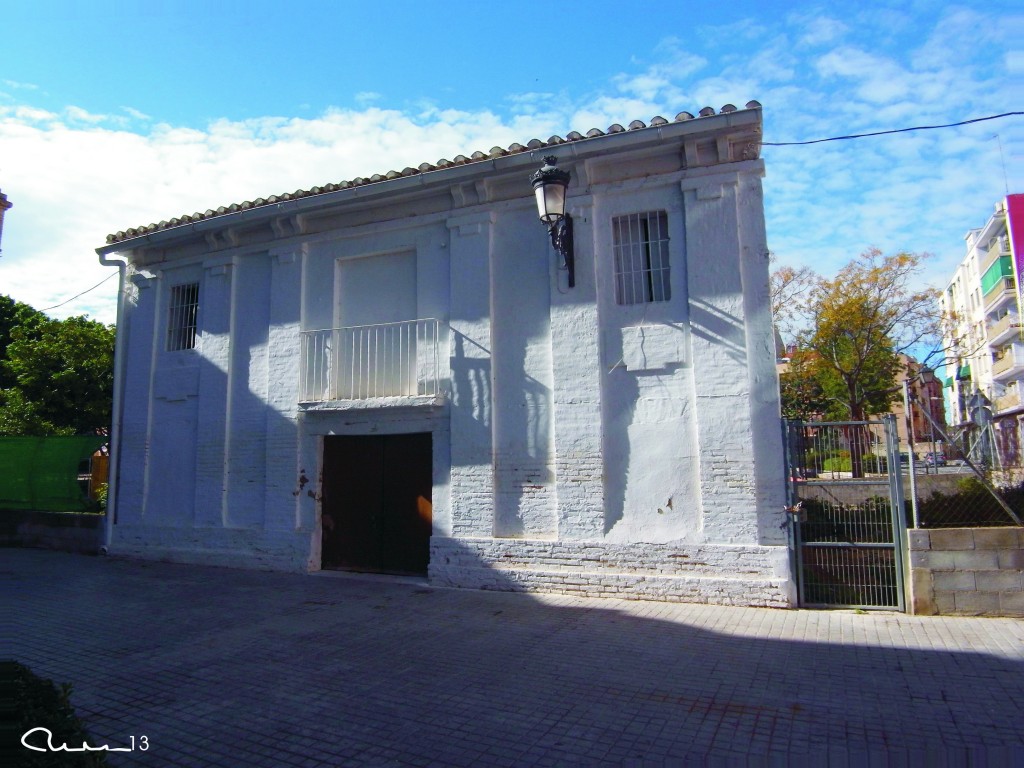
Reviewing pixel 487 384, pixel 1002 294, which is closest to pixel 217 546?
pixel 487 384

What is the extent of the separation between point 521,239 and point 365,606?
4.86 metres

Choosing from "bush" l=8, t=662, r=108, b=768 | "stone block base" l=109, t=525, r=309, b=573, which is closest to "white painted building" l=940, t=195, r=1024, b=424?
"stone block base" l=109, t=525, r=309, b=573

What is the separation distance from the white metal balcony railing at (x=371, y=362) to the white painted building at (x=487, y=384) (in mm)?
32

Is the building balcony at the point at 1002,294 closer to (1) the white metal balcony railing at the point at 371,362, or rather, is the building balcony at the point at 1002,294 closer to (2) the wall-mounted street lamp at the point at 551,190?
(2) the wall-mounted street lamp at the point at 551,190

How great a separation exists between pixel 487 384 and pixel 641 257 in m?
2.49

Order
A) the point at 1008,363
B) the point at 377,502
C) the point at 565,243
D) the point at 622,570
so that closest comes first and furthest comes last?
the point at 622,570
the point at 565,243
the point at 377,502
the point at 1008,363

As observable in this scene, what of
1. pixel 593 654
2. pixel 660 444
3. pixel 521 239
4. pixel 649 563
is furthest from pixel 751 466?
pixel 521 239

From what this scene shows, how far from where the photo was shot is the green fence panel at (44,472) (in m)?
12.1

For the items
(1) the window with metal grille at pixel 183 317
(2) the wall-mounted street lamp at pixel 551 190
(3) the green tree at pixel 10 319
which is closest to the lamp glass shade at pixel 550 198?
(2) the wall-mounted street lamp at pixel 551 190

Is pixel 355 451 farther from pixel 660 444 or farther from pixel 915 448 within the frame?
pixel 915 448

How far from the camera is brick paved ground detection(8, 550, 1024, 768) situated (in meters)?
3.88

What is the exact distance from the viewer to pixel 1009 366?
136ft

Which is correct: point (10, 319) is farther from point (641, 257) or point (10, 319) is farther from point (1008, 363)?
point (1008, 363)

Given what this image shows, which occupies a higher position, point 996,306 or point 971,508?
Result: point 996,306
